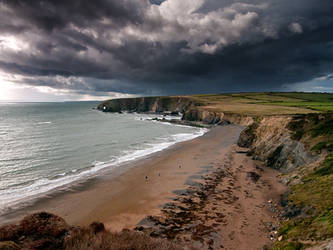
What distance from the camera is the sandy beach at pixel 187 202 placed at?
569 inches

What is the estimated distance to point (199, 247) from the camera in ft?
41.7

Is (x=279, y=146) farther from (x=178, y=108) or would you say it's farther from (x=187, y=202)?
(x=178, y=108)

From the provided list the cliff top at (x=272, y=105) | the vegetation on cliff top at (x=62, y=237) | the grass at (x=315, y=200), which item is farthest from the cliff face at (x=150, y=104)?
the vegetation on cliff top at (x=62, y=237)

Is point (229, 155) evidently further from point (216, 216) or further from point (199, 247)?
point (199, 247)

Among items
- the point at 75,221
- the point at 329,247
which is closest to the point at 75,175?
the point at 75,221

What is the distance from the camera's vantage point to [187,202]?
1947 cm

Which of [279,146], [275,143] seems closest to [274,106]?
[275,143]

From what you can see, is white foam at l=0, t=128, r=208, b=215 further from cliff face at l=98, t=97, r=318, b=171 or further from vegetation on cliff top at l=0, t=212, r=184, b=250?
cliff face at l=98, t=97, r=318, b=171

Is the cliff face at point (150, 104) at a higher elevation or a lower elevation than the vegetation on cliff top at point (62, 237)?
higher

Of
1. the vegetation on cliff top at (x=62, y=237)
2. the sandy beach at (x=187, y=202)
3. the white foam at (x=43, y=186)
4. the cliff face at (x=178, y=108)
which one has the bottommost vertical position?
the white foam at (x=43, y=186)

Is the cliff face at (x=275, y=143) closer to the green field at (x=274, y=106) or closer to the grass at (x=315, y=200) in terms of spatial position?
the grass at (x=315, y=200)

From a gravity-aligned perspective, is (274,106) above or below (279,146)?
above

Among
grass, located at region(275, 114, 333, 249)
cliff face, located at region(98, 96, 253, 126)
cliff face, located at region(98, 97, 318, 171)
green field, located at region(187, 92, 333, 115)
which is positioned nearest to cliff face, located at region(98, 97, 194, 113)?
cliff face, located at region(98, 96, 253, 126)

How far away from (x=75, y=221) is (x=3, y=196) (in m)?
11.9
